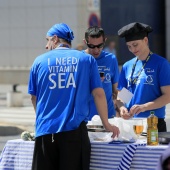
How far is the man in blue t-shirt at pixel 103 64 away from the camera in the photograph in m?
6.96

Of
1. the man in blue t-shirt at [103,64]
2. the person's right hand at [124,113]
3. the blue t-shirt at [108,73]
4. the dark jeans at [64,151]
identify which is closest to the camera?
the dark jeans at [64,151]

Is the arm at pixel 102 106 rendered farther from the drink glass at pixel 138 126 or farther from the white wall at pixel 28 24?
the white wall at pixel 28 24

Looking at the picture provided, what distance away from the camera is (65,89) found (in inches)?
218

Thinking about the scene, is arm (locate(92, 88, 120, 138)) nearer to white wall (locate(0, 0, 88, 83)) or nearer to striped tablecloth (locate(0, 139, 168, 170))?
striped tablecloth (locate(0, 139, 168, 170))

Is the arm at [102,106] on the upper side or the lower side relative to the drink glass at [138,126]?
upper

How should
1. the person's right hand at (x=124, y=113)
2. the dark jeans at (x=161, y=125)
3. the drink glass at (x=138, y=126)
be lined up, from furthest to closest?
1. the dark jeans at (x=161, y=125)
2. the person's right hand at (x=124, y=113)
3. the drink glass at (x=138, y=126)

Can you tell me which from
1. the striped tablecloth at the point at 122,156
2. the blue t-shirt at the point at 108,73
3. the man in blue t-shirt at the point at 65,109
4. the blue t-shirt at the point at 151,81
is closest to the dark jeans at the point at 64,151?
the man in blue t-shirt at the point at 65,109

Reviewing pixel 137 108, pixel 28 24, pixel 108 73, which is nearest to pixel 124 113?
pixel 137 108

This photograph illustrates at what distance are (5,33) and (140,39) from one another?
80.1 ft

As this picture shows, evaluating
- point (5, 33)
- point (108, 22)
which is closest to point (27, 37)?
point (5, 33)

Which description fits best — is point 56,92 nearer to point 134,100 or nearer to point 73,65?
point 73,65

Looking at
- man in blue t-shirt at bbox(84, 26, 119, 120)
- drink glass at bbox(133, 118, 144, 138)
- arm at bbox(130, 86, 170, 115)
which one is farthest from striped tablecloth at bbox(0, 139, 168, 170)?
man in blue t-shirt at bbox(84, 26, 119, 120)

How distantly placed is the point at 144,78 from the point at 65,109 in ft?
3.56

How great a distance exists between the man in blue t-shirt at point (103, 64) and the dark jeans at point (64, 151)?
143 cm
